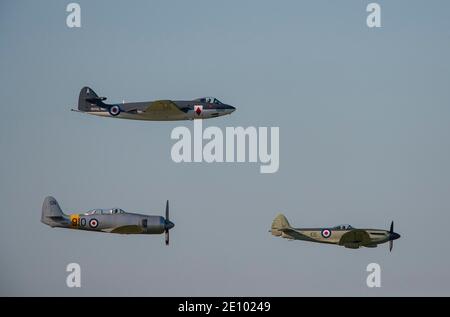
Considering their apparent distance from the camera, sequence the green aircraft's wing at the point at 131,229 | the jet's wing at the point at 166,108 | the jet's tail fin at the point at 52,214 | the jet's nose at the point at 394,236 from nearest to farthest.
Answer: the green aircraft's wing at the point at 131,229 < the jet's tail fin at the point at 52,214 < the jet's wing at the point at 166,108 < the jet's nose at the point at 394,236

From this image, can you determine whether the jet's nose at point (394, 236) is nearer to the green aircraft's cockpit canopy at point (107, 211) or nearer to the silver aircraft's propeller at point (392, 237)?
the silver aircraft's propeller at point (392, 237)

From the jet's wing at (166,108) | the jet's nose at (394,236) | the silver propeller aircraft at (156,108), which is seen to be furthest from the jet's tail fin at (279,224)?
the jet's wing at (166,108)

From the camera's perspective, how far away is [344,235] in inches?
4048

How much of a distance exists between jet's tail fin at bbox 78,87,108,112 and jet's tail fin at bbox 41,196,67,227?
8124 mm

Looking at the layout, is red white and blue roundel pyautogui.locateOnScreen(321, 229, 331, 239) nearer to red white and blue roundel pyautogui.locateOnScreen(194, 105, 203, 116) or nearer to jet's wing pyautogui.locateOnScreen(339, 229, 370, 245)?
jet's wing pyautogui.locateOnScreen(339, 229, 370, 245)

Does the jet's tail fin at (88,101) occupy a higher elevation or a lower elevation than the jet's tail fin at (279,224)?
higher

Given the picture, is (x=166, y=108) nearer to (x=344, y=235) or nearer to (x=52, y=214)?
(x=52, y=214)

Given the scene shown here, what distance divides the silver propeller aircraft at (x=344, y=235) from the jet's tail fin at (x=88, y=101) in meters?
17.5

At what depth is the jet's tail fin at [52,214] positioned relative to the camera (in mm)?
98812

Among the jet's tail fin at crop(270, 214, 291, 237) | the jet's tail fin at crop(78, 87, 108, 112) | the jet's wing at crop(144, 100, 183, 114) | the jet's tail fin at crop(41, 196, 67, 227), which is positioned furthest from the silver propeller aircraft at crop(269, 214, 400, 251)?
the jet's tail fin at crop(41, 196, 67, 227)

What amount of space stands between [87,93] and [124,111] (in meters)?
3.50
